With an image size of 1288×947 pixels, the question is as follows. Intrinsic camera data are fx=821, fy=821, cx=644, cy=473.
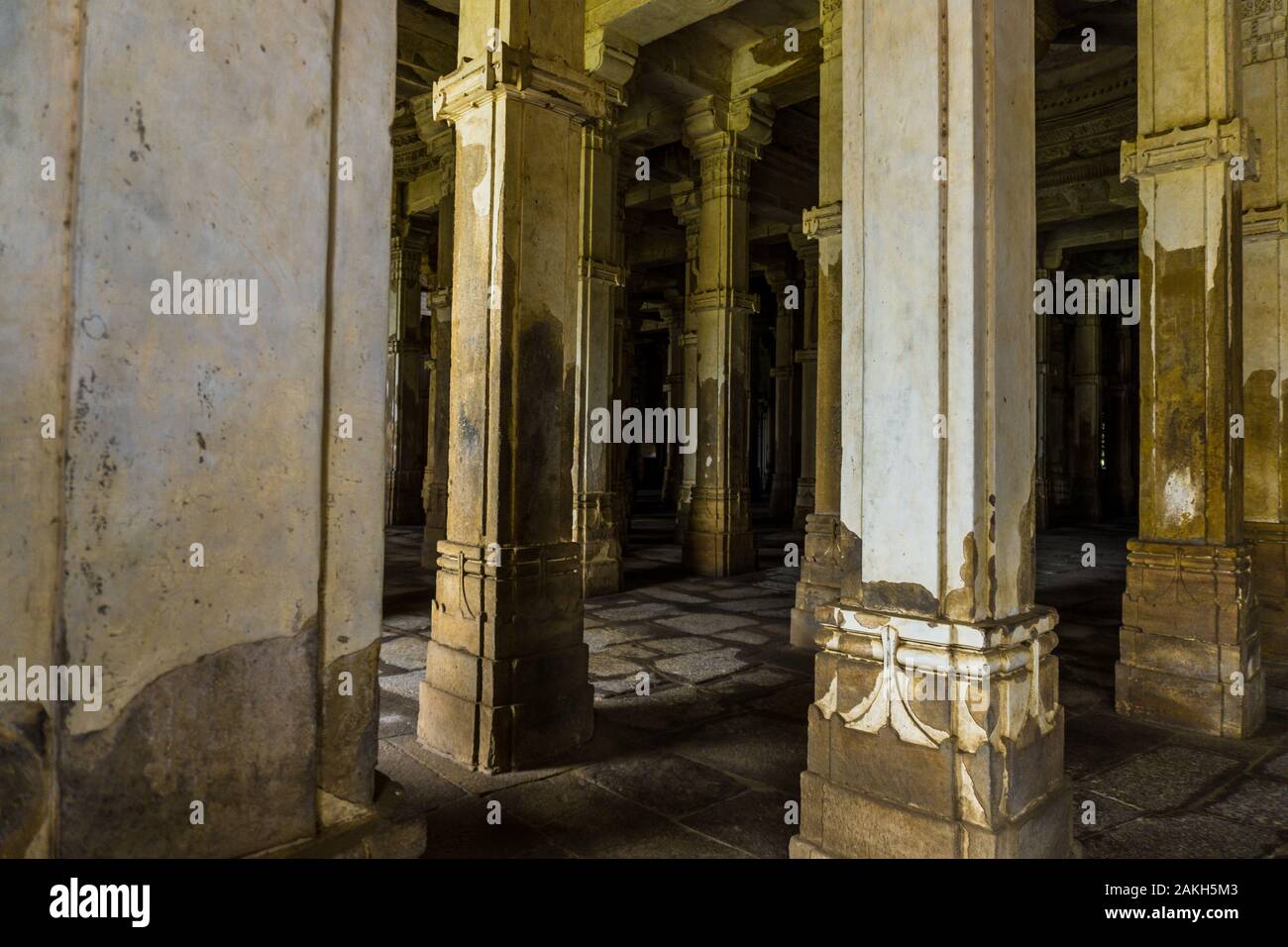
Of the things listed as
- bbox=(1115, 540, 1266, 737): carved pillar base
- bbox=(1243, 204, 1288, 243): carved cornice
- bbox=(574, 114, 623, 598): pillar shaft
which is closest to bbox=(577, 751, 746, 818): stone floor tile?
bbox=(1115, 540, 1266, 737): carved pillar base

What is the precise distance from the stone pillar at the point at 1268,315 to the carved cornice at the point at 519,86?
5285 millimetres

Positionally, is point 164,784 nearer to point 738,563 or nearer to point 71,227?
point 71,227

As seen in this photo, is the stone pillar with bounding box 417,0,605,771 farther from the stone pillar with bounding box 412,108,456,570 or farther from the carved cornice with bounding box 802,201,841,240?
the stone pillar with bounding box 412,108,456,570

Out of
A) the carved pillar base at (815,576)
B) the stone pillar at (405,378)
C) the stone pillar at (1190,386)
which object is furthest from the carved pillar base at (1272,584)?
the stone pillar at (405,378)

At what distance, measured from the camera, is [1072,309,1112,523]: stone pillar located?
741 inches

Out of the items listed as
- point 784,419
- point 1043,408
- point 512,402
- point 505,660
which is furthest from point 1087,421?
point 505,660

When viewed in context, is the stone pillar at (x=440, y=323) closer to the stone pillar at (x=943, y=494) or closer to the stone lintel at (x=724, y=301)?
the stone lintel at (x=724, y=301)

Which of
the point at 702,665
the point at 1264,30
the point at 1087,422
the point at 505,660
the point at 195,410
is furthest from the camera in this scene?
the point at 1087,422

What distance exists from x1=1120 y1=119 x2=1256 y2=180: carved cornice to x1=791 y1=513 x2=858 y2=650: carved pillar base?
3.43m

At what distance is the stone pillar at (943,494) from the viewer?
2725 millimetres

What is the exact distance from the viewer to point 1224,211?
5.09 metres

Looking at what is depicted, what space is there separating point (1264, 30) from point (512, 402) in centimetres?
653

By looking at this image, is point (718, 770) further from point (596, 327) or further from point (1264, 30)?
point (1264, 30)

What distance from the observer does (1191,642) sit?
4996mm
